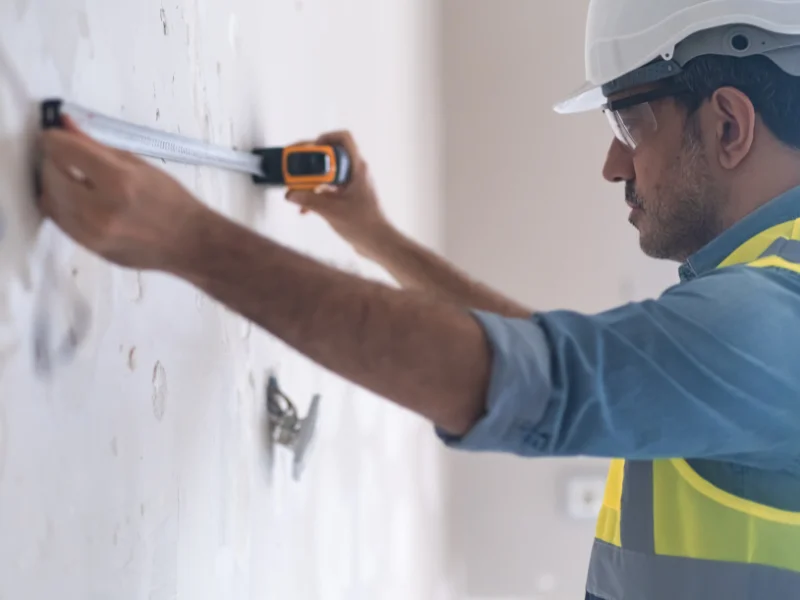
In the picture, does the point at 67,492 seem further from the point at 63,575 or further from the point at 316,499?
the point at 316,499

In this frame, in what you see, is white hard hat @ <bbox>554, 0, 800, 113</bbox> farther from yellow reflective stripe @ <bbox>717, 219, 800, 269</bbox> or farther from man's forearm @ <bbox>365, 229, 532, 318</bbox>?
man's forearm @ <bbox>365, 229, 532, 318</bbox>

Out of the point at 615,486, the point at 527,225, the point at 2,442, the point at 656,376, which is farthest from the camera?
the point at 527,225

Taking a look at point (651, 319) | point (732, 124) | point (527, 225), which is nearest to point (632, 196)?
point (732, 124)

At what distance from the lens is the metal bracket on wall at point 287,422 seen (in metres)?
0.75

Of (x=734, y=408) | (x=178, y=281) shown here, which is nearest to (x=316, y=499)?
(x=178, y=281)

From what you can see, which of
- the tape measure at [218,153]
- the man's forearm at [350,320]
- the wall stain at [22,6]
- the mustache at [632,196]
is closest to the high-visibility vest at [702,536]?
the mustache at [632,196]

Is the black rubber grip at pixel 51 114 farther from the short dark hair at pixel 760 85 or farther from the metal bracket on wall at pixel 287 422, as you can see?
the short dark hair at pixel 760 85

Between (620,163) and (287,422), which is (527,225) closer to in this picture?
(620,163)

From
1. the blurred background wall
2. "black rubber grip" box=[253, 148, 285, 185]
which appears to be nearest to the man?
"black rubber grip" box=[253, 148, 285, 185]

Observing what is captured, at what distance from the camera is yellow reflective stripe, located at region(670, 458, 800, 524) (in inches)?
23.9

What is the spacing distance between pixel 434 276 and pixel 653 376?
52 centimetres

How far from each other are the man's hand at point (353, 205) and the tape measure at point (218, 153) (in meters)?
0.02

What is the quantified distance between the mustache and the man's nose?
0.4 inches

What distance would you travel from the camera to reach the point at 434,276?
3.13 ft
